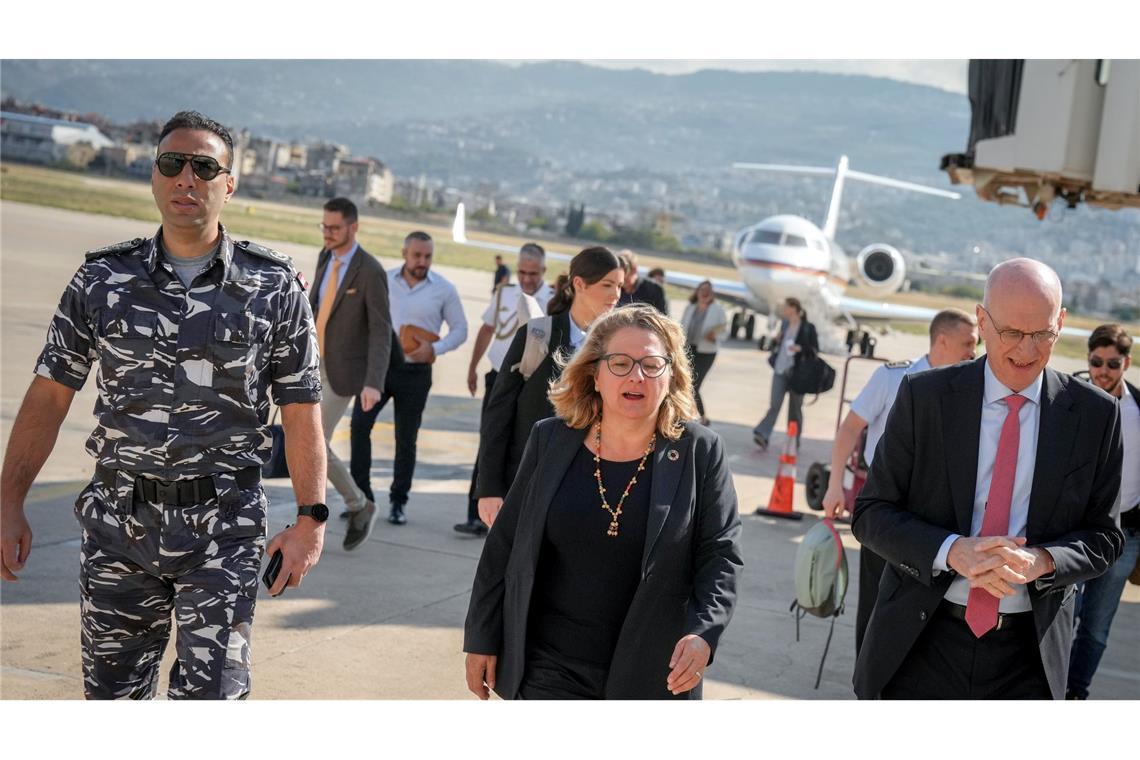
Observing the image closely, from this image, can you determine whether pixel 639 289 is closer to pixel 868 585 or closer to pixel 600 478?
pixel 868 585

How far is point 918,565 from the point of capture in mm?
3643

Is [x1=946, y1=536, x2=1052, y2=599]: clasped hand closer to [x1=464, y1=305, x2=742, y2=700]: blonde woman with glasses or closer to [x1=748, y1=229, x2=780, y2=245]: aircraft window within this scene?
[x1=464, y1=305, x2=742, y2=700]: blonde woman with glasses

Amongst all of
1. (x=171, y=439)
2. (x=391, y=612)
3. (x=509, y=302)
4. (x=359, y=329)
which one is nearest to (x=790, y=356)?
(x=509, y=302)

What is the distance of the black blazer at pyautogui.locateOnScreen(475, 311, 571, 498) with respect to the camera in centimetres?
550

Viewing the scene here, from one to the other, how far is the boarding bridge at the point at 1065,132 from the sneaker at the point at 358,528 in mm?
5091

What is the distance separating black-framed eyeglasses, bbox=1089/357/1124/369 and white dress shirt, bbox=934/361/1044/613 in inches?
93.6

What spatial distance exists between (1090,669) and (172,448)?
447 centimetres

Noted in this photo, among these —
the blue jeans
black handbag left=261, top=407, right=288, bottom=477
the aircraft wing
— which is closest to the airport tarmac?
the blue jeans

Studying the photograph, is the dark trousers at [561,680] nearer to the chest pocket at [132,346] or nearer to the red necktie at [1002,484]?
the red necktie at [1002,484]

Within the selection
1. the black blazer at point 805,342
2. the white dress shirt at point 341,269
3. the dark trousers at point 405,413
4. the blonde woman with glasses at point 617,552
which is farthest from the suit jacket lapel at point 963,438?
the black blazer at point 805,342

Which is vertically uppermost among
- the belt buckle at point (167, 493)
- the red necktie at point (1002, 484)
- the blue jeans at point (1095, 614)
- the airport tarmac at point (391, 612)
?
the red necktie at point (1002, 484)

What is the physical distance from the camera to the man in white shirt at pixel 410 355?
8914 millimetres

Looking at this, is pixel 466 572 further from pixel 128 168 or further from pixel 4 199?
pixel 128 168
